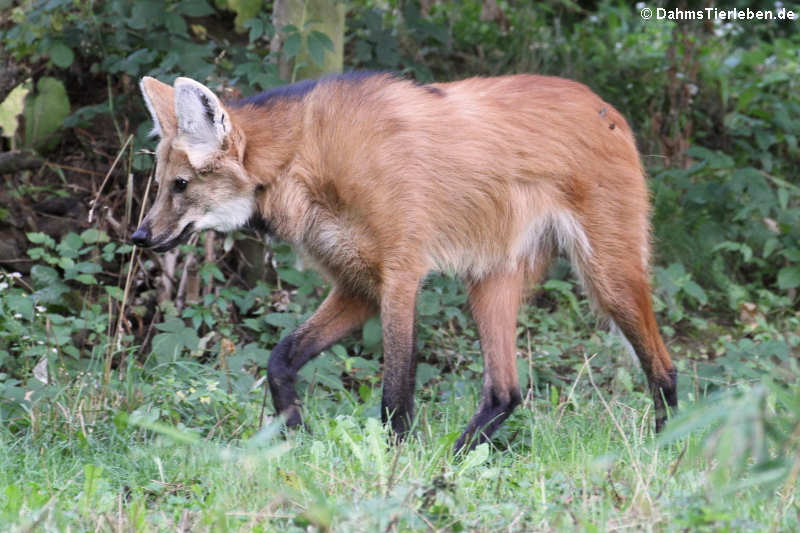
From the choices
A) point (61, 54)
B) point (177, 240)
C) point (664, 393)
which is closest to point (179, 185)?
point (177, 240)

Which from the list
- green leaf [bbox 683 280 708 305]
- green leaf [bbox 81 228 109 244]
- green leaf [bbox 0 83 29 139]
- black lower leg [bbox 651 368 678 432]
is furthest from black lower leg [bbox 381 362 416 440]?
green leaf [bbox 0 83 29 139]

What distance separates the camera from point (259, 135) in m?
3.54

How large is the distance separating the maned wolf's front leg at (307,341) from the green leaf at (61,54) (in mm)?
2221

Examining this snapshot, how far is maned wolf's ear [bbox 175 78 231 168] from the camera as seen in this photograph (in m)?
3.31

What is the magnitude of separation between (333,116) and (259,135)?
0.30m

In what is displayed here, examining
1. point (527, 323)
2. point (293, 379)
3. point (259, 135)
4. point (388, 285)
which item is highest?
point (259, 135)

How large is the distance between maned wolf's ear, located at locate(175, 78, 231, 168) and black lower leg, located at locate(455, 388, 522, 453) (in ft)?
4.80

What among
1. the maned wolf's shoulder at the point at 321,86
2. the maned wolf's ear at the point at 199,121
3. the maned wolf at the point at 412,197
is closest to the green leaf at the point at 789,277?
the maned wolf at the point at 412,197

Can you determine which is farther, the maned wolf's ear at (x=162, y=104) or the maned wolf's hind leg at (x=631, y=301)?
the maned wolf's hind leg at (x=631, y=301)

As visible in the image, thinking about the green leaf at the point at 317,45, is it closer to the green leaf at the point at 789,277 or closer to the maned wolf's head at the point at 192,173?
the maned wolf's head at the point at 192,173

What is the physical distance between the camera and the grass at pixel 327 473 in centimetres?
214

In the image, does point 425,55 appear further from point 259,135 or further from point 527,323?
point 259,135

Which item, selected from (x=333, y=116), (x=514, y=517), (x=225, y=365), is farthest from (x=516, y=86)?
(x=514, y=517)

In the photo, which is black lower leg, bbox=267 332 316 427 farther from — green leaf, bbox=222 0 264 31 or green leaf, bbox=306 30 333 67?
green leaf, bbox=222 0 264 31
